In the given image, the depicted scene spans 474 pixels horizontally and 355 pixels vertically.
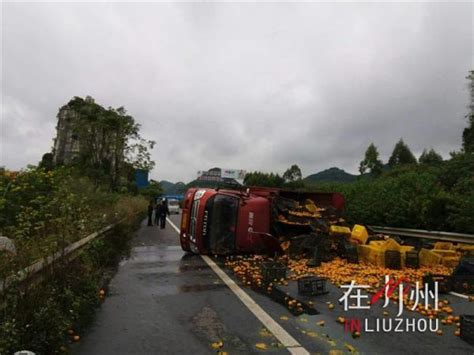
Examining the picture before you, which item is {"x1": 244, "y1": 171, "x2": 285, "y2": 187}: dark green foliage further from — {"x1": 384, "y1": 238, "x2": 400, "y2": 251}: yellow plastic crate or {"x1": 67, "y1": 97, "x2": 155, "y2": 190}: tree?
{"x1": 384, "y1": 238, "x2": 400, "y2": 251}: yellow plastic crate

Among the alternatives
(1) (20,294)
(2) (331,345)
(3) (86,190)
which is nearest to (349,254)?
(2) (331,345)

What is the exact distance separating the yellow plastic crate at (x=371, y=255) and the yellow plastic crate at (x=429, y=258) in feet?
3.17

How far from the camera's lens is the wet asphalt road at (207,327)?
17.4 feet

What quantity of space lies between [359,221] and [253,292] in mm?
12834

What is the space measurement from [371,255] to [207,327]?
254 inches

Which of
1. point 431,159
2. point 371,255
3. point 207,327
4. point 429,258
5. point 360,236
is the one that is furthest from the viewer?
point 431,159

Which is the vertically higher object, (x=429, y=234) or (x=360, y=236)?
(x=429, y=234)

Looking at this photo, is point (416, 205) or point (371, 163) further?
point (371, 163)

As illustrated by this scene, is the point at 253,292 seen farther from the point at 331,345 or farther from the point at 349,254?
the point at 349,254

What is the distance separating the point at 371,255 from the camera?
1141 centimetres

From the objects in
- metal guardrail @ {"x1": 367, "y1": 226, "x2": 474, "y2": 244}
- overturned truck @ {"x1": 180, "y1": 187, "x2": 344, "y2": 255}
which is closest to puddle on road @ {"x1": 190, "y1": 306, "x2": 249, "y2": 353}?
overturned truck @ {"x1": 180, "y1": 187, "x2": 344, "y2": 255}

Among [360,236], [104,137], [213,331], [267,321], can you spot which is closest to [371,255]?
[360,236]

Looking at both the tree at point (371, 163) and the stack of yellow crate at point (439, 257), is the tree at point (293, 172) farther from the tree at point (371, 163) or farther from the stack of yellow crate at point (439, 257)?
the stack of yellow crate at point (439, 257)

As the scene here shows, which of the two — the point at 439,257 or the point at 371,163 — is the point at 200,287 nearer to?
the point at 439,257
